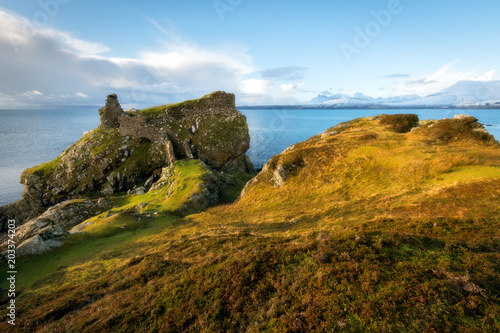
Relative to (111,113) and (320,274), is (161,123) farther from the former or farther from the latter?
(320,274)

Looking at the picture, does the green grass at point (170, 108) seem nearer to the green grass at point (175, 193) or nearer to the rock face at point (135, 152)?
the rock face at point (135, 152)

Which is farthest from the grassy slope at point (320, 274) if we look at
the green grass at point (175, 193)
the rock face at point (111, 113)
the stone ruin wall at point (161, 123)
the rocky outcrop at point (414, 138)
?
the rock face at point (111, 113)

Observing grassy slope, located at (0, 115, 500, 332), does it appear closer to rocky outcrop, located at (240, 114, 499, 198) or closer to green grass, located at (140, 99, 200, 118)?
rocky outcrop, located at (240, 114, 499, 198)

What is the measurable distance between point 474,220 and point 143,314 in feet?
70.0

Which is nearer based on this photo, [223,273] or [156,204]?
[223,273]

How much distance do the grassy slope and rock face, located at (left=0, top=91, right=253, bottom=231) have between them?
38.1m

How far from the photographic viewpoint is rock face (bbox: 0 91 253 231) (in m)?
59.7

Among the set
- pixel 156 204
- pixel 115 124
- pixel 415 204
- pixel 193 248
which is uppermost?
pixel 115 124

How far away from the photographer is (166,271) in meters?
15.6

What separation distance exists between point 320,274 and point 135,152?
222 ft

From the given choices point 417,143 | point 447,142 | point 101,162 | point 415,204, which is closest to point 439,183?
point 415,204

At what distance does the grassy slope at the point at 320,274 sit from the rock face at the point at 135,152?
125 ft

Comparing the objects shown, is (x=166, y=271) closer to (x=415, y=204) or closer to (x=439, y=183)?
(x=415, y=204)

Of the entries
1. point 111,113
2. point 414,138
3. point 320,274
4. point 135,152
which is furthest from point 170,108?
point 320,274
